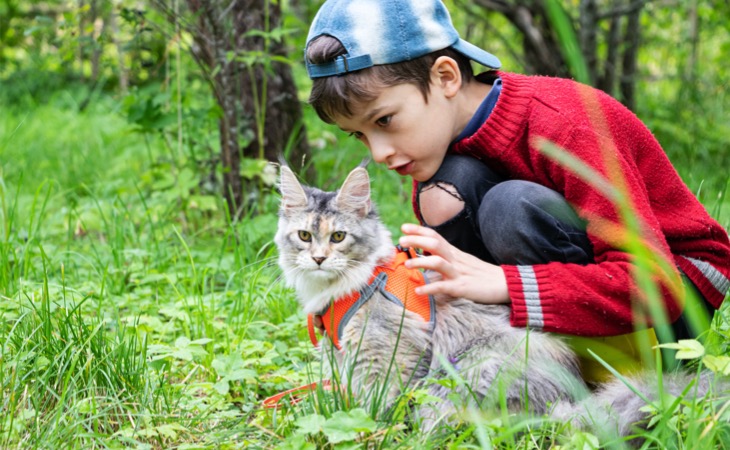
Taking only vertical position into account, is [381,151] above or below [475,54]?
below

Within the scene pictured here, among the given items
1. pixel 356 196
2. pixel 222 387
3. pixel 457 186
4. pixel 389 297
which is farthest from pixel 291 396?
pixel 457 186

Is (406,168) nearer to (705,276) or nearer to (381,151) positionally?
(381,151)

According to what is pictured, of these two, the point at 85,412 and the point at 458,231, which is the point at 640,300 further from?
the point at 85,412

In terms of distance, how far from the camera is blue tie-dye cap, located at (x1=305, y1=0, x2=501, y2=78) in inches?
85.7

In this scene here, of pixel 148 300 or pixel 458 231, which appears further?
pixel 148 300

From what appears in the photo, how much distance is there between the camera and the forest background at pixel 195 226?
6.11ft

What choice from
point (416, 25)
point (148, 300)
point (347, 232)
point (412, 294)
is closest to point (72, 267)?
point (148, 300)

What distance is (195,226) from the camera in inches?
164

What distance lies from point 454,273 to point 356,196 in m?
0.53

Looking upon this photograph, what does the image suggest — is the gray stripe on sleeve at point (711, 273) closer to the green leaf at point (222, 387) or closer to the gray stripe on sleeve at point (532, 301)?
the gray stripe on sleeve at point (532, 301)

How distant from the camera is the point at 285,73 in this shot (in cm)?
432

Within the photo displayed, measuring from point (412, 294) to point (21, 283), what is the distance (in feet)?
4.96

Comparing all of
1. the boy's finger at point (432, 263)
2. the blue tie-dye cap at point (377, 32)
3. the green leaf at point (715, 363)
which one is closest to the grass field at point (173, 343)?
the green leaf at point (715, 363)

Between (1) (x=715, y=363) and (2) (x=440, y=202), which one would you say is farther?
(2) (x=440, y=202)
